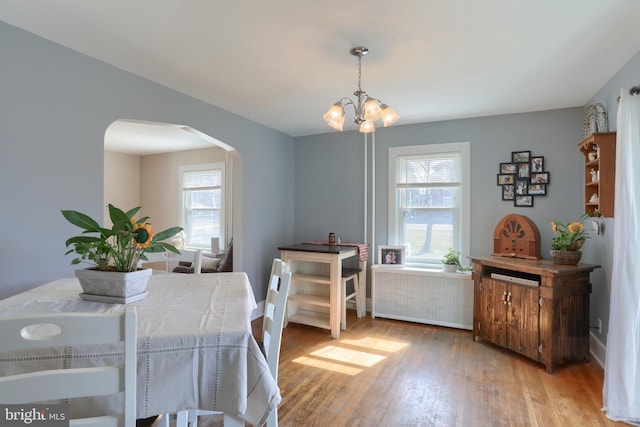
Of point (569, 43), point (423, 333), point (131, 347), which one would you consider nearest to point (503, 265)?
point (423, 333)

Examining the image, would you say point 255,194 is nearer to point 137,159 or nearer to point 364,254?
point 364,254

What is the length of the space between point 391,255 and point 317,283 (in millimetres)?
957

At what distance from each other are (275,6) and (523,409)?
2.84 meters

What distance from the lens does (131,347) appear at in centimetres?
86

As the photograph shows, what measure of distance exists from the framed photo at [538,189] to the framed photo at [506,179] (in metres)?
0.18

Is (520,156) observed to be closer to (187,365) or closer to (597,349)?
(597,349)

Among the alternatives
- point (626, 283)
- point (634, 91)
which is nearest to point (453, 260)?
point (626, 283)

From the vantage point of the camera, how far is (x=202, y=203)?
558 cm

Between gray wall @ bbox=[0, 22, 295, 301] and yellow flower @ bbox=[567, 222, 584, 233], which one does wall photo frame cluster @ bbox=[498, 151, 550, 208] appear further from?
gray wall @ bbox=[0, 22, 295, 301]

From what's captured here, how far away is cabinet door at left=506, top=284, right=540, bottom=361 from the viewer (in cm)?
268

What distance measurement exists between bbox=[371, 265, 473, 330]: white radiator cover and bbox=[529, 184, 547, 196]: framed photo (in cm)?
110

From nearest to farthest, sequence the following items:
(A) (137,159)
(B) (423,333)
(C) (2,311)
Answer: (C) (2,311)
(B) (423,333)
(A) (137,159)

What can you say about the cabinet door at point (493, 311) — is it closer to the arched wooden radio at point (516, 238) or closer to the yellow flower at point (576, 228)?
the arched wooden radio at point (516, 238)

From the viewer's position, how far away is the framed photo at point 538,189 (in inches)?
134
